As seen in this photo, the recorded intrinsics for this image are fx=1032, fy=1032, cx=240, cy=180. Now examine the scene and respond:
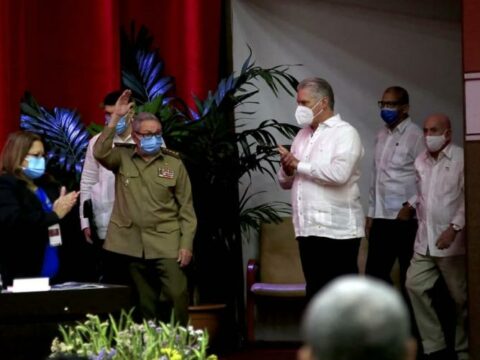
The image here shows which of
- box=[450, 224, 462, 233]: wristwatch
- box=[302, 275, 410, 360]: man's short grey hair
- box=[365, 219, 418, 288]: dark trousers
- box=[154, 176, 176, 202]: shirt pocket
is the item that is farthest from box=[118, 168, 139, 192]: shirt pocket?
box=[302, 275, 410, 360]: man's short grey hair

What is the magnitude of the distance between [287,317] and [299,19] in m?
2.07

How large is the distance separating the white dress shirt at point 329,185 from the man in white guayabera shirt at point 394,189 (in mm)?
948

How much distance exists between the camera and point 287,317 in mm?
7062

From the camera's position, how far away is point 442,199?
217 inches

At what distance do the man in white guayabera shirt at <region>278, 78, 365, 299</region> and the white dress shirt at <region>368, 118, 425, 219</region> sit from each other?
0.94m

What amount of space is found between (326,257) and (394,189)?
1225 mm

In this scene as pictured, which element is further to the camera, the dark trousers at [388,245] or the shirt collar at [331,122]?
the dark trousers at [388,245]

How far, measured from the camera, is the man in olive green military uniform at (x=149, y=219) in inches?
212

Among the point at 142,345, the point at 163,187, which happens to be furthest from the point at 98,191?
the point at 142,345

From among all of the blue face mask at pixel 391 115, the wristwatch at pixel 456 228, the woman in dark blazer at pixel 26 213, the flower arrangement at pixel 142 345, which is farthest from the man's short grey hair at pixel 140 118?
the flower arrangement at pixel 142 345

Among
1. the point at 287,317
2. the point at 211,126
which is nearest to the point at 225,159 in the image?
the point at 211,126

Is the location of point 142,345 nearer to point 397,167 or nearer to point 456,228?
point 456,228

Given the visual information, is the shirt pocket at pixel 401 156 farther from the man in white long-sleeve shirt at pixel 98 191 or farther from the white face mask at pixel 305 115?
the man in white long-sleeve shirt at pixel 98 191

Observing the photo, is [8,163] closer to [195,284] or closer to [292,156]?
[292,156]
